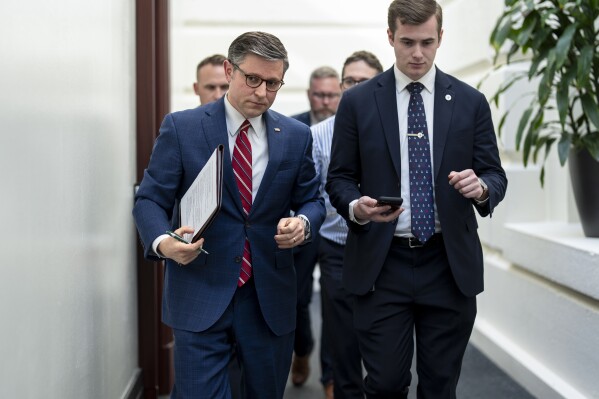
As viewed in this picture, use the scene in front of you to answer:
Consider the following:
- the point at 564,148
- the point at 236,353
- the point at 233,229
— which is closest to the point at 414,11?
the point at 233,229

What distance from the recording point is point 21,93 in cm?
198

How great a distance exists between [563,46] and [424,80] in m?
1.03

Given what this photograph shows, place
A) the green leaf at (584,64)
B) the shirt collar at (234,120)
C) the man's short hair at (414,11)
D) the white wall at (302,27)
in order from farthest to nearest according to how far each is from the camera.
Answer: the white wall at (302,27), the green leaf at (584,64), the man's short hair at (414,11), the shirt collar at (234,120)

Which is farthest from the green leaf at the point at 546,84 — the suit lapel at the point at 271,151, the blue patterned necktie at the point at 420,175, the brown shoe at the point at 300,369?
the brown shoe at the point at 300,369

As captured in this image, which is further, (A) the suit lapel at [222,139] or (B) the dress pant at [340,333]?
(B) the dress pant at [340,333]

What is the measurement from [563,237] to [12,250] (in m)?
3.00

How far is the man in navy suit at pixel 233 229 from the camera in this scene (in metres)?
2.53

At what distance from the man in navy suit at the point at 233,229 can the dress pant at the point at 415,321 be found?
37cm

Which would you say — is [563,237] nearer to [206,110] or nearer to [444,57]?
[206,110]

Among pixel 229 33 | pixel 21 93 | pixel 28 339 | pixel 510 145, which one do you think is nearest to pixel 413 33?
pixel 21 93

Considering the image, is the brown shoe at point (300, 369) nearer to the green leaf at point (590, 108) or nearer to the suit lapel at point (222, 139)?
the green leaf at point (590, 108)

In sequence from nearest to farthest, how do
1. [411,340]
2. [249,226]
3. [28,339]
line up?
1. [28,339]
2. [249,226]
3. [411,340]

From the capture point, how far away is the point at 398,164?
9.29ft

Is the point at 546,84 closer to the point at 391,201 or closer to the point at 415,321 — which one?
the point at 415,321
